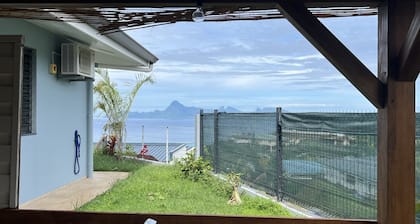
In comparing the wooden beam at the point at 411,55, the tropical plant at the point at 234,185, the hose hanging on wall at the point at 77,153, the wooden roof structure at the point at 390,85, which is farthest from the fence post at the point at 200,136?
the wooden beam at the point at 411,55

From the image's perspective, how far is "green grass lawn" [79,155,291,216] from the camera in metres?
3.92

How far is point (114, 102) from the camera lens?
6.72 m

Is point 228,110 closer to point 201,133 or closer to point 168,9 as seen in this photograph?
point 201,133

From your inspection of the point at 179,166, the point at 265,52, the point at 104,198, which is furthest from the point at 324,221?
the point at 265,52

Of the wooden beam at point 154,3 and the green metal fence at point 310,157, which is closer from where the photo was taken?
the wooden beam at point 154,3

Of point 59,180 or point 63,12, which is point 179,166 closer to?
point 59,180

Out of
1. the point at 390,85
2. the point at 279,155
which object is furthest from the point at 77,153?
the point at 390,85

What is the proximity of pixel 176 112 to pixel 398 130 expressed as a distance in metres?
5.38

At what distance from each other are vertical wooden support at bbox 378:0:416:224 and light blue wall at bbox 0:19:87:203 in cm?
317

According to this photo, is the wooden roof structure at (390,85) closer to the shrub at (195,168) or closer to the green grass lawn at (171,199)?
the green grass lawn at (171,199)

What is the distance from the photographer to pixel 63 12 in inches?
85.8

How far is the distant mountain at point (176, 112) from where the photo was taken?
5.70 meters

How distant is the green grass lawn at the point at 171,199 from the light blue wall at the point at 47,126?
2.07 feet

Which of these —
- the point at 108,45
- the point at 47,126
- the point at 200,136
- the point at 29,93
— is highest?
the point at 108,45
